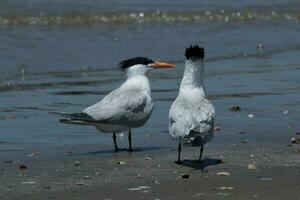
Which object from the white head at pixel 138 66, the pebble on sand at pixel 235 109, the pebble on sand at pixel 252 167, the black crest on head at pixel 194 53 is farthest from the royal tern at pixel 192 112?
the pebble on sand at pixel 235 109

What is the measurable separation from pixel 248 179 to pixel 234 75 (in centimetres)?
562

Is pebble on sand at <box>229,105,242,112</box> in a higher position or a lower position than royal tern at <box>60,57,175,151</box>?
lower

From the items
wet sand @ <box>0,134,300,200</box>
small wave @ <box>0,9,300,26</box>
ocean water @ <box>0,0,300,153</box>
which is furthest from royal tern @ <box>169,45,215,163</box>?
small wave @ <box>0,9,300,26</box>

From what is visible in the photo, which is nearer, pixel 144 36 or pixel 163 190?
pixel 163 190

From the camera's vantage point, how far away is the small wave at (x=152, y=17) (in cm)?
1786

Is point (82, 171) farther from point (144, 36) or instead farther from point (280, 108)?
point (144, 36)

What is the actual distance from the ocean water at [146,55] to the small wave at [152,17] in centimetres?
2

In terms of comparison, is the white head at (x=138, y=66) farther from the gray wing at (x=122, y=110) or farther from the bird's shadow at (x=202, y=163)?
the bird's shadow at (x=202, y=163)

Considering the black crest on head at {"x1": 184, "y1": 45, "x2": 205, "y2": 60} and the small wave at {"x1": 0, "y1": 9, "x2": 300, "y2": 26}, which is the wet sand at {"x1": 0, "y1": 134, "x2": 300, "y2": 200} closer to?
the black crest on head at {"x1": 184, "y1": 45, "x2": 205, "y2": 60}

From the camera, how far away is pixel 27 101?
415 inches

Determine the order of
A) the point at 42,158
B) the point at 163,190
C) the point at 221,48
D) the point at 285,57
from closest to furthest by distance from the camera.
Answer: the point at 163,190 < the point at 42,158 < the point at 285,57 < the point at 221,48

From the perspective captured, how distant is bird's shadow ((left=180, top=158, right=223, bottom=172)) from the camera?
7.52m

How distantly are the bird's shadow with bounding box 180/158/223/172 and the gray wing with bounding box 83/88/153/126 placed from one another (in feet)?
2.75

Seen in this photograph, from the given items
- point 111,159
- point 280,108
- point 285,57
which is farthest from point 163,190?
point 285,57
